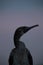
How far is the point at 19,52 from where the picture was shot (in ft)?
4.97

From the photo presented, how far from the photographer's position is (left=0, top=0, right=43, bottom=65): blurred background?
5.18 ft

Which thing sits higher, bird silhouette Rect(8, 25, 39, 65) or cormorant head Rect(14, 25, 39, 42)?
cormorant head Rect(14, 25, 39, 42)

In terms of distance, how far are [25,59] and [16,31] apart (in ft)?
0.80

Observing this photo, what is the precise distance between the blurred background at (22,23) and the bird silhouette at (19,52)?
39 mm

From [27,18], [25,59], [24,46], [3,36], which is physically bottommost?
[25,59]

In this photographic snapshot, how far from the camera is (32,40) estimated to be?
5.26ft

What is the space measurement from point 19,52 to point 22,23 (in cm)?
26

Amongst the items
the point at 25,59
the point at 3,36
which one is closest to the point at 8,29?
the point at 3,36

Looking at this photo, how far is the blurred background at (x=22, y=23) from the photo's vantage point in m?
1.58

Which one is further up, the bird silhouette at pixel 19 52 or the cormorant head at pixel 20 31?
the cormorant head at pixel 20 31

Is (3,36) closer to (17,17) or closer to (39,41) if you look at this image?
(17,17)

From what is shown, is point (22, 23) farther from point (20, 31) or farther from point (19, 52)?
point (19, 52)

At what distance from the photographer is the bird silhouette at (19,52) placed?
1514 mm

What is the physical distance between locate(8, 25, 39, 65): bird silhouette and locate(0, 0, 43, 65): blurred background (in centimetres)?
4
